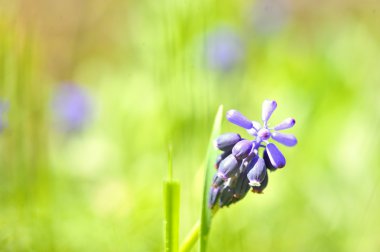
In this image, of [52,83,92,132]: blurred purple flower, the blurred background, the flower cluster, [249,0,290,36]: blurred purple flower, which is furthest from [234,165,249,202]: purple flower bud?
[249,0,290,36]: blurred purple flower

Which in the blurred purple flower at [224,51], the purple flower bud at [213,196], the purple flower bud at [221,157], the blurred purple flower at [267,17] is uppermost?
the purple flower bud at [221,157]

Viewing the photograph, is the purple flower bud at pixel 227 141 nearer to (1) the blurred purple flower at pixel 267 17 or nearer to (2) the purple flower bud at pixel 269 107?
(2) the purple flower bud at pixel 269 107

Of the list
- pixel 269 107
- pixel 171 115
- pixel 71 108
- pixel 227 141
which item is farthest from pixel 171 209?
pixel 71 108

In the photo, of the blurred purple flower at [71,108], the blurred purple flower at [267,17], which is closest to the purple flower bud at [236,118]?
the blurred purple flower at [71,108]

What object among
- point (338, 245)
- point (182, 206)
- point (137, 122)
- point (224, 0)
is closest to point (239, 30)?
point (224, 0)

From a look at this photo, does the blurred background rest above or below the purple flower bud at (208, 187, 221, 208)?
below

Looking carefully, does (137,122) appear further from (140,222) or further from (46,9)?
(46,9)

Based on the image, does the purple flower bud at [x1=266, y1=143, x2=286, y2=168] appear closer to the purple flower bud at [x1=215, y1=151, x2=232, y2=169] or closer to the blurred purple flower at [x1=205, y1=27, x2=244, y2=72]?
the purple flower bud at [x1=215, y1=151, x2=232, y2=169]
